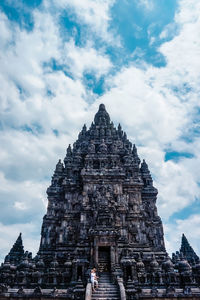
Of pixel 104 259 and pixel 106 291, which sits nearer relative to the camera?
pixel 106 291

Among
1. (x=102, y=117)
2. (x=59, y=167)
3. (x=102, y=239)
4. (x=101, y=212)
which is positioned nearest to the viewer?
(x=102, y=239)

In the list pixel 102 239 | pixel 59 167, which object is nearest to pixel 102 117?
pixel 59 167

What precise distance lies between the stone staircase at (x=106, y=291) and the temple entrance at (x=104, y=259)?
268 cm

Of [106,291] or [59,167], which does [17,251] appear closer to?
[59,167]

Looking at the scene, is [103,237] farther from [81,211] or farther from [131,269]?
[81,211]

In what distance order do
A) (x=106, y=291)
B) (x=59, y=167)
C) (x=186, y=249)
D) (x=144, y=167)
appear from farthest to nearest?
(x=144, y=167)
(x=59, y=167)
(x=186, y=249)
(x=106, y=291)

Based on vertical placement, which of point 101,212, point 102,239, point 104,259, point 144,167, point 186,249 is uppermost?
point 144,167

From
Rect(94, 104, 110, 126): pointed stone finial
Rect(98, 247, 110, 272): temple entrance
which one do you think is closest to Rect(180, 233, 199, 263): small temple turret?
Rect(98, 247, 110, 272): temple entrance

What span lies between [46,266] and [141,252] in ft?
37.0

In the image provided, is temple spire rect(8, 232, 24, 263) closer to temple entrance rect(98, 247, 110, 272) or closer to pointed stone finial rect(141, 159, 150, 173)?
temple entrance rect(98, 247, 110, 272)

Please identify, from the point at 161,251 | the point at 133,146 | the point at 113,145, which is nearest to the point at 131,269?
the point at 161,251

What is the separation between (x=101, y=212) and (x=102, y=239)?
3.23 metres

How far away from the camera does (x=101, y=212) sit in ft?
82.2

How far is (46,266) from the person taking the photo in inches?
1002
